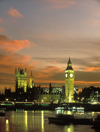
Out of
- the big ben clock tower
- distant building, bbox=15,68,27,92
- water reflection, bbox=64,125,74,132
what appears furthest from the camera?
distant building, bbox=15,68,27,92

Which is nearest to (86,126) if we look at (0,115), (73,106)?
(0,115)

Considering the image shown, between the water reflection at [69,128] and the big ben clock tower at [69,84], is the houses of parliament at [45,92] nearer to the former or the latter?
the big ben clock tower at [69,84]

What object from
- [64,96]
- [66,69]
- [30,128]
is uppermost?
[66,69]

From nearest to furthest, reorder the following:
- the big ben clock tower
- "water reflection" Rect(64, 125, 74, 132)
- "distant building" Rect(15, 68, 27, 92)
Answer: "water reflection" Rect(64, 125, 74, 132) < the big ben clock tower < "distant building" Rect(15, 68, 27, 92)

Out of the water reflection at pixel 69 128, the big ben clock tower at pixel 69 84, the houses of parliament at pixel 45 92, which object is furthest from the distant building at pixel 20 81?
the water reflection at pixel 69 128

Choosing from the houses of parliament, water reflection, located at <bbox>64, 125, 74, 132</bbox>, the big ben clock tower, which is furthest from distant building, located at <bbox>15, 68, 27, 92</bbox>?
water reflection, located at <bbox>64, 125, 74, 132</bbox>

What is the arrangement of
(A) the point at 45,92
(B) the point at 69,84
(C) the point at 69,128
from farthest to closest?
(A) the point at 45,92, (B) the point at 69,84, (C) the point at 69,128

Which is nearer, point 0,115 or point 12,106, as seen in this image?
point 0,115

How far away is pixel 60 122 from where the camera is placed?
7938cm

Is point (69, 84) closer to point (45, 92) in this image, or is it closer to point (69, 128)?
point (45, 92)

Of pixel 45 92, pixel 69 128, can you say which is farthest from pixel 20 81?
pixel 69 128

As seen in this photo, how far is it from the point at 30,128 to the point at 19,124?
7750 mm

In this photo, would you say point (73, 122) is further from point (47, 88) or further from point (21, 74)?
point (21, 74)

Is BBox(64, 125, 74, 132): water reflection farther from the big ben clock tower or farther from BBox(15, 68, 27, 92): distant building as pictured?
BBox(15, 68, 27, 92): distant building
